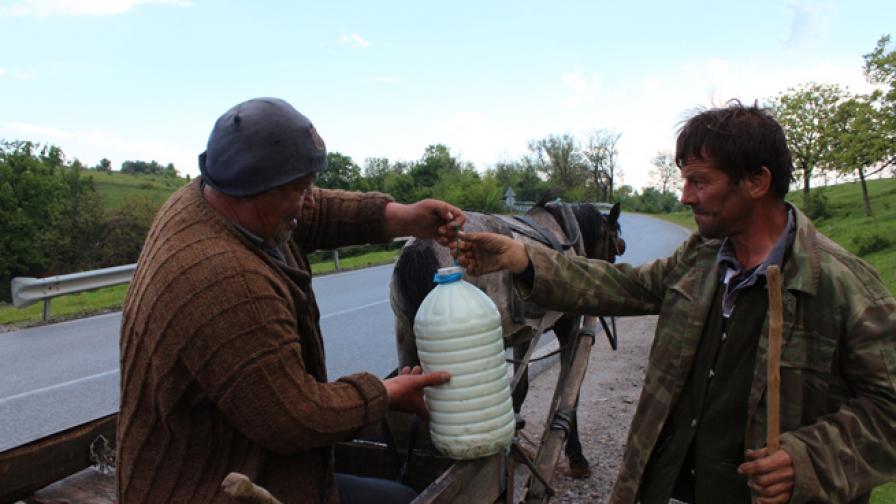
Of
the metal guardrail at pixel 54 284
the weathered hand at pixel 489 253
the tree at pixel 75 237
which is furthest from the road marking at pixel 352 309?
the tree at pixel 75 237

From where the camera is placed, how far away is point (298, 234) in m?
2.33

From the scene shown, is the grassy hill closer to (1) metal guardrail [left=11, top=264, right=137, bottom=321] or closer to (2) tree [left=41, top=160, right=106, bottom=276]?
(2) tree [left=41, top=160, right=106, bottom=276]

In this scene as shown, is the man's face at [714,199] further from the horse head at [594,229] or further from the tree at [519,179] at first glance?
the tree at [519,179]

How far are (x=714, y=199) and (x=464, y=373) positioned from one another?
0.95 meters

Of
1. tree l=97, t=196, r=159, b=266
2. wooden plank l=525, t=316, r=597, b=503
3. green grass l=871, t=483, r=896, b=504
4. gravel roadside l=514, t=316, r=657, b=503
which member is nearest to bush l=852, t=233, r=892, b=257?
gravel roadside l=514, t=316, r=657, b=503

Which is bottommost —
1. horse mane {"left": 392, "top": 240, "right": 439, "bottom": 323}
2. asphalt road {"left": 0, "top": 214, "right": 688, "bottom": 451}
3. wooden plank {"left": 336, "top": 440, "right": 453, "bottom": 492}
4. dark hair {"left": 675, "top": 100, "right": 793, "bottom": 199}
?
asphalt road {"left": 0, "top": 214, "right": 688, "bottom": 451}

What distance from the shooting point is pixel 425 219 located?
2.54m

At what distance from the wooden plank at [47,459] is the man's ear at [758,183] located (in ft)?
8.00

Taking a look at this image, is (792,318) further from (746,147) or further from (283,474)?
(283,474)

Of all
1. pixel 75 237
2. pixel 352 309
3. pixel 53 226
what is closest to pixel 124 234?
pixel 75 237

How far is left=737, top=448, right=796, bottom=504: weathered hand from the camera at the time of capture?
1646mm

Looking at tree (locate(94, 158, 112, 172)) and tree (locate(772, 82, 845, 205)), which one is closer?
tree (locate(772, 82, 845, 205))

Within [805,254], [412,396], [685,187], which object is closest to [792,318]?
[805,254]

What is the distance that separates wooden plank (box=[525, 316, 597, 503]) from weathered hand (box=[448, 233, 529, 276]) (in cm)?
107
